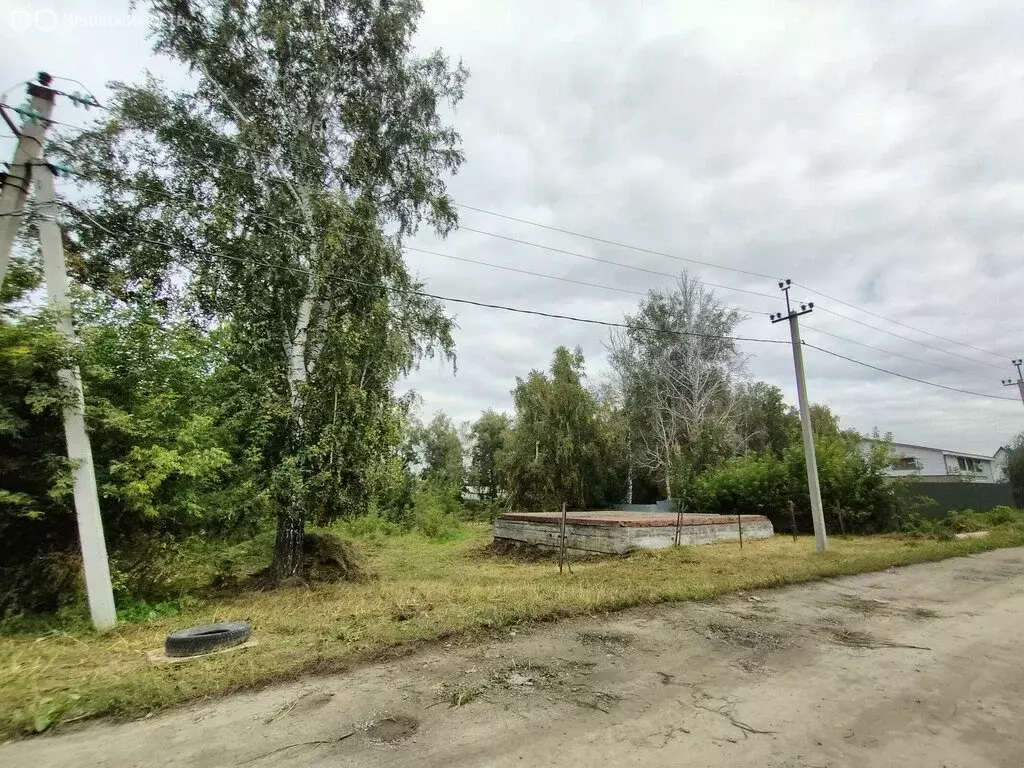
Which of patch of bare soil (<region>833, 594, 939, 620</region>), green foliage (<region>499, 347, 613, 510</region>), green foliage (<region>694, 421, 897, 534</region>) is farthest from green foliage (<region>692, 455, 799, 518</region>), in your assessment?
patch of bare soil (<region>833, 594, 939, 620</region>)

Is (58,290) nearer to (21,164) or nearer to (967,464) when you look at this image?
(21,164)

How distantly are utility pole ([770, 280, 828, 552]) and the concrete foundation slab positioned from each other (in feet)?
10.9

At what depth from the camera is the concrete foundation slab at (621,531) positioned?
1314 centimetres

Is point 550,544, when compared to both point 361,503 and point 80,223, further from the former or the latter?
point 80,223

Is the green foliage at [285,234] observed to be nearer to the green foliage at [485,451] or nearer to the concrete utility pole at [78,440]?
the concrete utility pole at [78,440]

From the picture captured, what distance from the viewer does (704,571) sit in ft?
32.2

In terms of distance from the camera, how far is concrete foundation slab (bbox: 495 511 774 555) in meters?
13.1

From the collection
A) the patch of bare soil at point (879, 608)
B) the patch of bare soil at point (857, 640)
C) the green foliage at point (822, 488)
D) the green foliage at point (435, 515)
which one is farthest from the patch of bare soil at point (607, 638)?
the green foliage at point (435, 515)

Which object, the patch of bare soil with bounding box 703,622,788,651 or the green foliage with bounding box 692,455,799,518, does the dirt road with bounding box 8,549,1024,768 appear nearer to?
the patch of bare soil with bounding box 703,622,788,651

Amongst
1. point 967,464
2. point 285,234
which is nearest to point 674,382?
point 285,234

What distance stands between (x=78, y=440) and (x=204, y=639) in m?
3.04

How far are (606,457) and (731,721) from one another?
22.0 meters

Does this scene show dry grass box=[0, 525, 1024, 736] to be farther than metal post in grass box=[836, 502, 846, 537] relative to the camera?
No

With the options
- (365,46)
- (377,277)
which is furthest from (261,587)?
(365,46)
